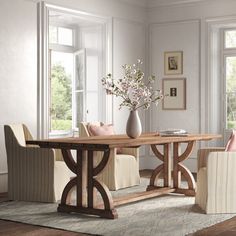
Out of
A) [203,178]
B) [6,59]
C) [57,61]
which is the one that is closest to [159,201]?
[203,178]

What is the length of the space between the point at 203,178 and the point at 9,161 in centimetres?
222

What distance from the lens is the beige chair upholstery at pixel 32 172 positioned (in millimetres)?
6160

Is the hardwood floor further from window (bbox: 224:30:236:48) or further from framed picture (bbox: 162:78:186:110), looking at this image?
window (bbox: 224:30:236:48)

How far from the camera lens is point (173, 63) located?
9.14 metres

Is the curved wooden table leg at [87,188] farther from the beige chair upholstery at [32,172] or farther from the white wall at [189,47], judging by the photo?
the white wall at [189,47]

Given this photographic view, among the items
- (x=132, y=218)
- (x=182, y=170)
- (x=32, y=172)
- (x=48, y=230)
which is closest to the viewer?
(x=48, y=230)

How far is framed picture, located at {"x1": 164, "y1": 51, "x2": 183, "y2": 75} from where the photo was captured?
9.07m

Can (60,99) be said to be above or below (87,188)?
above

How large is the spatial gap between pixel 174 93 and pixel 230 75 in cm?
94

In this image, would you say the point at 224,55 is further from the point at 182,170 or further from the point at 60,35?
the point at 182,170

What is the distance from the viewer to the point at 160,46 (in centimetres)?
929

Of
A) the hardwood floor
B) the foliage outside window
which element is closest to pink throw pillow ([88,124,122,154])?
the foliage outside window

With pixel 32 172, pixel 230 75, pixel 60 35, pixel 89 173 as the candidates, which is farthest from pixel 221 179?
pixel 60 35

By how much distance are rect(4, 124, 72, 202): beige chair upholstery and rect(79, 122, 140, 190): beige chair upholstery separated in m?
0.83
